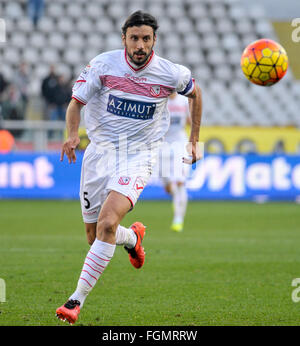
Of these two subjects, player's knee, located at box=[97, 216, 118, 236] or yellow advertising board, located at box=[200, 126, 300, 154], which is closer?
player's knee, located at box=[97, 216, 118, 236]

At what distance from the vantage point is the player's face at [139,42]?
18.3ft

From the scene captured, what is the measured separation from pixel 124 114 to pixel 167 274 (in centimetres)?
218

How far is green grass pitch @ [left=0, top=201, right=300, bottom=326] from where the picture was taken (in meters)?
5.34

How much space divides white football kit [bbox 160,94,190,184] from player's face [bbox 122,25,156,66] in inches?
239

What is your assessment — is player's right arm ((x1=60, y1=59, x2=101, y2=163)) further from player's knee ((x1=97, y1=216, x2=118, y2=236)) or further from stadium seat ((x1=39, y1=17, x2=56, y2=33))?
stadium seat ((x1=39, y1=17, x2=56, y2=33))

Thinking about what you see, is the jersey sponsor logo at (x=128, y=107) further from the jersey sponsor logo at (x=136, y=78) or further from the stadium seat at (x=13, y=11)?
the stadium seat at (x=13, y=11)

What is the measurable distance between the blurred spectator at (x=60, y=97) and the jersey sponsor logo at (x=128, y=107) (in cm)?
1328

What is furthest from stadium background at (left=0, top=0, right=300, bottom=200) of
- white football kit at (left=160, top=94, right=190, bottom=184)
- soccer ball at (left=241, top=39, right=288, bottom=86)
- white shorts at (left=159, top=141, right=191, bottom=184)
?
soccer ball at (left=241, top=39, right=288, bottom=86)

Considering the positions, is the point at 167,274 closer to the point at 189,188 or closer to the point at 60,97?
the point at 189,188

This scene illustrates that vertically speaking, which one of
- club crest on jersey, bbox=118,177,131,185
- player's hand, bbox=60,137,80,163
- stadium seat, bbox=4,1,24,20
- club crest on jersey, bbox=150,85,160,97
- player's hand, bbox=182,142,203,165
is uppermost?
stadium seat, bbox=4,1,24,20

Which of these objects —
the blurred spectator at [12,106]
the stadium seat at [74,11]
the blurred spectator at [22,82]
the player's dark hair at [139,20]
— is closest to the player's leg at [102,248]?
the player's dark hair at [139,20]
